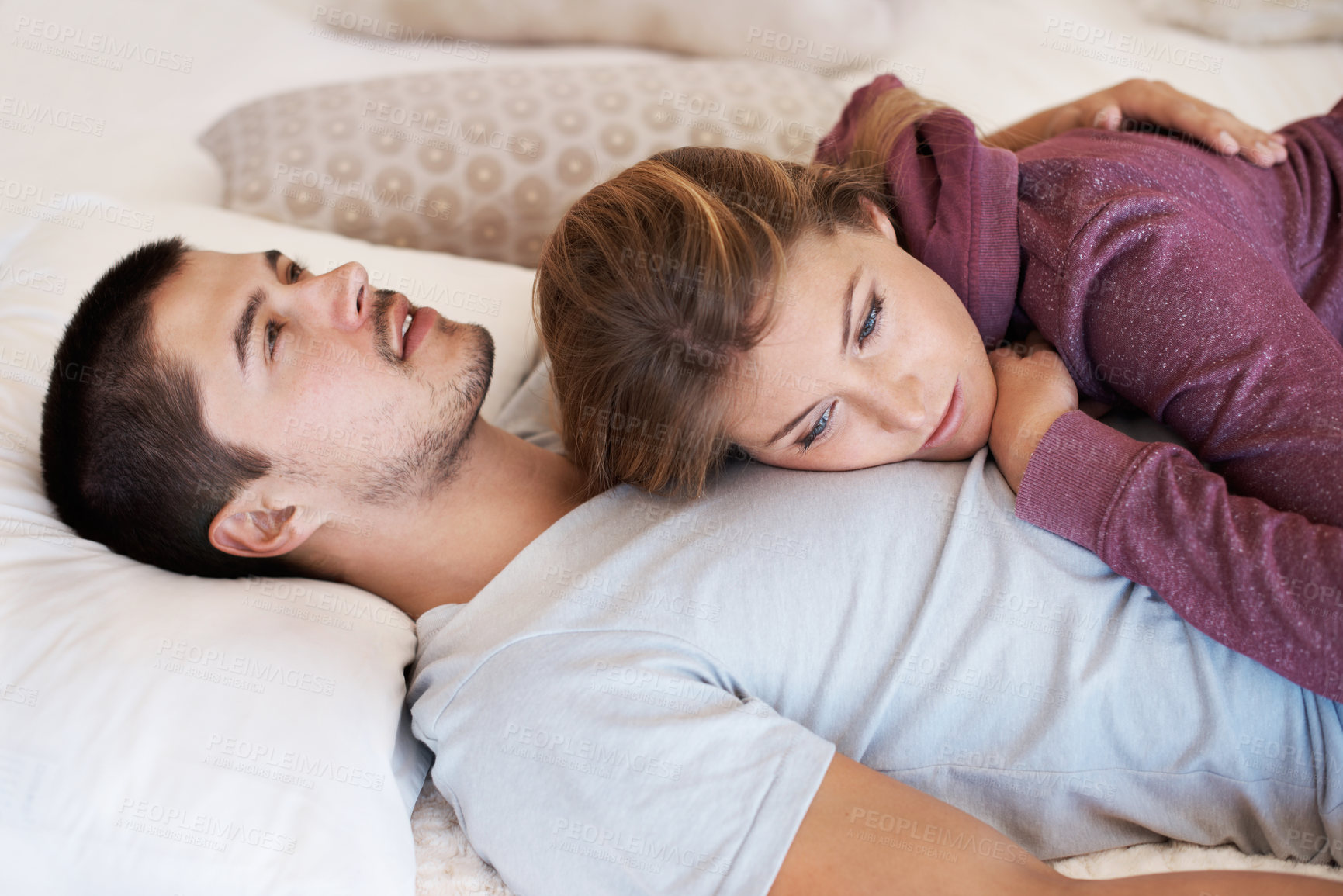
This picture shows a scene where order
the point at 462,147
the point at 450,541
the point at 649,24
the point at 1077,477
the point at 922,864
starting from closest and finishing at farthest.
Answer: the point at 922,864
the point at 1077,477
the point at 450,541
the point at 462,147
the point at 649,24

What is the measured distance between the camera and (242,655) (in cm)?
91

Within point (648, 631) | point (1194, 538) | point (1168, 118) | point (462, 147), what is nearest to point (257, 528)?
point (648, 631)

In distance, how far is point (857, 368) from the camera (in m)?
0.95

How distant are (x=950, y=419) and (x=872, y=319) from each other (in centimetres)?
16

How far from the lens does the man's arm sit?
30.3 inches

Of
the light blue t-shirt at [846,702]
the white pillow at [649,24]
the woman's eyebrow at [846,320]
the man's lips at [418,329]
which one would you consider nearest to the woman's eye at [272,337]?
the man's lips at [418,329]

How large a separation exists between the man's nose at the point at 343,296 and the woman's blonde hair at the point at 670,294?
0.23 metres

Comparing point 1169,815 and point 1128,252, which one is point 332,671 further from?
point 1128,252

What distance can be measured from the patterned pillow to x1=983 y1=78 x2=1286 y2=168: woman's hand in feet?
1.55

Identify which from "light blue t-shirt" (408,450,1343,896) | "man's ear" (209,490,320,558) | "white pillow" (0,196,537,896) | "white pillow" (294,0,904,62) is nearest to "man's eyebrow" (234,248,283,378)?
"man's ear" (209,490,320,558)

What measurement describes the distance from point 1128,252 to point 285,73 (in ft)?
5.42

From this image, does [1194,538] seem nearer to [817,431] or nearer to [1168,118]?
[817,431]

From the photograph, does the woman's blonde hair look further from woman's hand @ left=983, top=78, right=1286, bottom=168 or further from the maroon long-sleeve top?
woman's hand @ left=983, top=78, right=1286, bottom=168

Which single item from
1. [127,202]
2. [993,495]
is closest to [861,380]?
[993,495]
